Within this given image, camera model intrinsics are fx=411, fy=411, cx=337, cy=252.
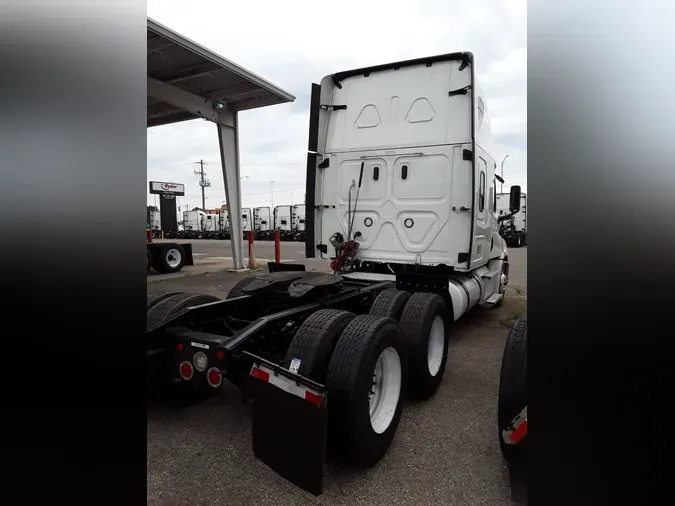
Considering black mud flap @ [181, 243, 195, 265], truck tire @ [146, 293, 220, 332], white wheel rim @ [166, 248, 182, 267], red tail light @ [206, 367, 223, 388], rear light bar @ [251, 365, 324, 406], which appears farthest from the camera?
black mud flap @ [181, 243, 195, 265]

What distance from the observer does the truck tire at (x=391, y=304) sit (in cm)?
372

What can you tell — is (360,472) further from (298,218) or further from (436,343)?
(298,218)

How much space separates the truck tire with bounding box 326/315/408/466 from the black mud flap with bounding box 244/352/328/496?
296 millimetres

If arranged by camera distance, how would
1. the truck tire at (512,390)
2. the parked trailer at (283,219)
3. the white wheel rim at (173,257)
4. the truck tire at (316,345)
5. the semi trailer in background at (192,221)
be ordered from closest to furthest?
the truck tire at (512,390)
the truck tire at (316,345)
the white wheel rim at (173,257)
the parked trailer at (283,219)
the semi trailer in background at (192,221)

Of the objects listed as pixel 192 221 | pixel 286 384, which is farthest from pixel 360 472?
pixel 192 221

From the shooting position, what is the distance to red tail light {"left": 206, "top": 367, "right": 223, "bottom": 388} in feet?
8.83

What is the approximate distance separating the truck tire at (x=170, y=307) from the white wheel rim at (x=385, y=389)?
5.40 ft

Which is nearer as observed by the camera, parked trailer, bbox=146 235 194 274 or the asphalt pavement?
the asphalt pavement

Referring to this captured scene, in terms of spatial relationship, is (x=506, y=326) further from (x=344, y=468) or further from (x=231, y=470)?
(x=231, y=470)

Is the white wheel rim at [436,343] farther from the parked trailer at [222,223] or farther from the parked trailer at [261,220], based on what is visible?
the parked trailer at [222,223]

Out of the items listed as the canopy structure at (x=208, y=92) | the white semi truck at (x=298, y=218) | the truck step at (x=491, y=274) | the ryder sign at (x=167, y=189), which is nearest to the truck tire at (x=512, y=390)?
the truck step at (x=491, y=274)

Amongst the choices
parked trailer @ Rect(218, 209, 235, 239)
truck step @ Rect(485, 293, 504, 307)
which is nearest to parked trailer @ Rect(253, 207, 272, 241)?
parked trailer @ Rect(218, 209, 235, 239)

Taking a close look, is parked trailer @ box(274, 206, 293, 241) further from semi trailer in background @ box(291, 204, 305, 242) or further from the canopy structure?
the canopy structure
